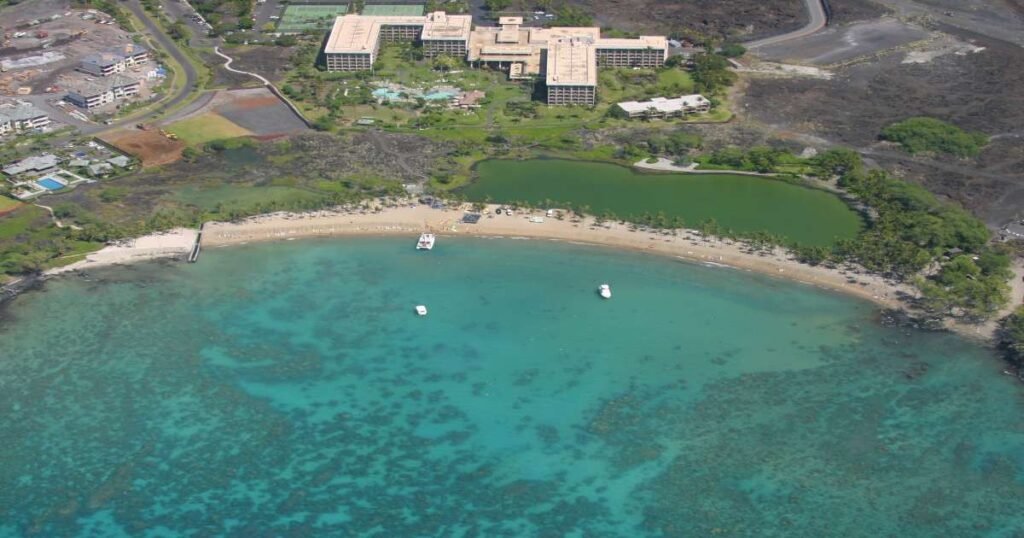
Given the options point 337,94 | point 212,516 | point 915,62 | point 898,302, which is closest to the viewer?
point 212,516

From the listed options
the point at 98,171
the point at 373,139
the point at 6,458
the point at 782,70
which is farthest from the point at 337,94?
the point at 6,458

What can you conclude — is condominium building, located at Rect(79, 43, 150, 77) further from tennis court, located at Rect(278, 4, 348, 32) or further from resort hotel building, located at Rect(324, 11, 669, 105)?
resort hotel building, located at Rect(324, 11, 669, 105)

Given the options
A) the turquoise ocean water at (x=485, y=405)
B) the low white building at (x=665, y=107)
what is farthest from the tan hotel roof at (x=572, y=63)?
the turquoise ocean water at (x=485, y=405)

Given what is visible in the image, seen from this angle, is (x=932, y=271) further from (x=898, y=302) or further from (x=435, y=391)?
(x=435, y=391)

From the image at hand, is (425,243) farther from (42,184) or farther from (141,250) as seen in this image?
(42,184)

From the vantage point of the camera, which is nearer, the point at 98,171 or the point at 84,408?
the point at 84,408

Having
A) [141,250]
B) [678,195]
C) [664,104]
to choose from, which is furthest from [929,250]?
[141,250]
